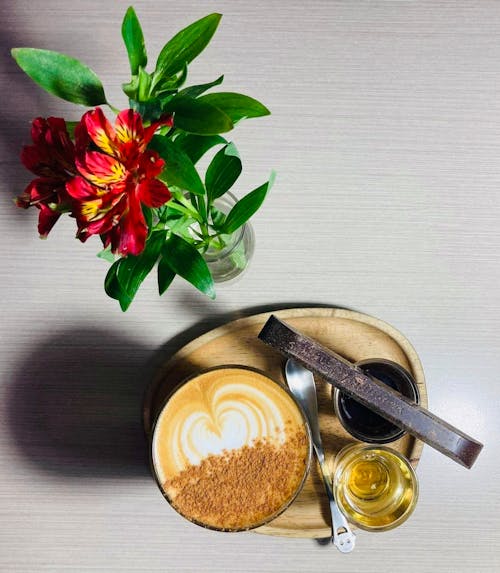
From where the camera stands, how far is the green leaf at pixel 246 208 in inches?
27.0

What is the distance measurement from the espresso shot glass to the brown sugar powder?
0.27ft

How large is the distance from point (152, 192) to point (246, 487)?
428 mm

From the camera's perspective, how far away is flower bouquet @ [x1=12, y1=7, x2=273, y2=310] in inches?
20.6

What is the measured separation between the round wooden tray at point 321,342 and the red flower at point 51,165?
13.8 inches

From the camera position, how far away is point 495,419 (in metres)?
0.89

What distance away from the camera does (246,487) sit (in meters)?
0.81

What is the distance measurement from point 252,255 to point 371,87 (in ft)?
0.88

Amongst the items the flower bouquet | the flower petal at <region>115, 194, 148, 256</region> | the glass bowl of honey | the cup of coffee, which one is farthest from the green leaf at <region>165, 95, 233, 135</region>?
the glass bowl of honey

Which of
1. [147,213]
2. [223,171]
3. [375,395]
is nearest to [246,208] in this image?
[223,171]

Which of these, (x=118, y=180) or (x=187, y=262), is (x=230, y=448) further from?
(x=118, y=180)

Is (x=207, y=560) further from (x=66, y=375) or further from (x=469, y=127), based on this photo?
(x=469, y=127)

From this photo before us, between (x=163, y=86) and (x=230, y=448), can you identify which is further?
(x=230, y=448)

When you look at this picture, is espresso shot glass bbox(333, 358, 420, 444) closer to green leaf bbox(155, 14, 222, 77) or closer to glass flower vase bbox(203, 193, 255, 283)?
glass flower vase bbox(203, 193, 255, 283)

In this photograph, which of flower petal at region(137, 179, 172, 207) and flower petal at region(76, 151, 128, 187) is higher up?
flower petal at region(76, 151, 128, 187)
